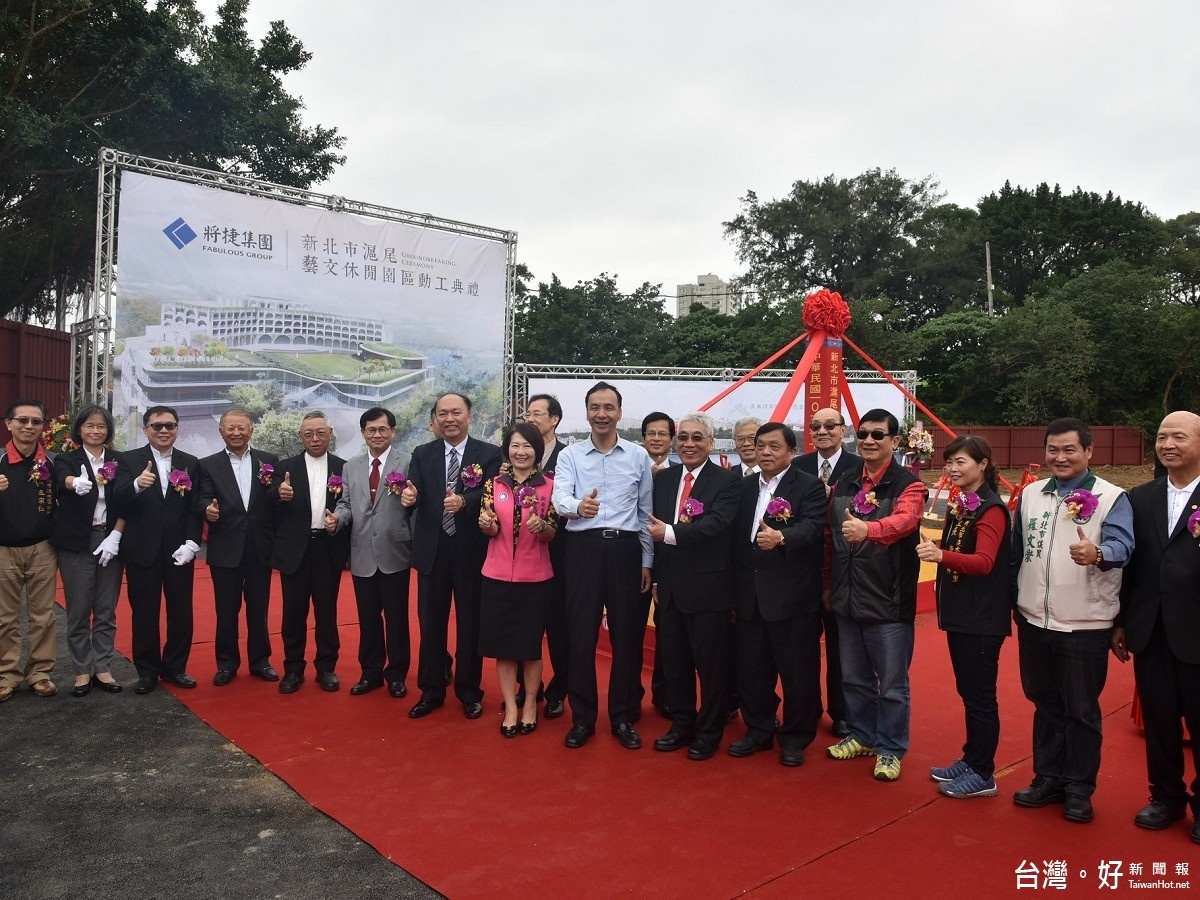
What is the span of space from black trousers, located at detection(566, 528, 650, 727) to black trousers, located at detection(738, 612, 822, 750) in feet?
1.59

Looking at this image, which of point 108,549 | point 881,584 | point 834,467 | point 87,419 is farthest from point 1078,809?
point 87,419

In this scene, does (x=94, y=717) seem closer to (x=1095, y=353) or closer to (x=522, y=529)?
(x=522, y=529)

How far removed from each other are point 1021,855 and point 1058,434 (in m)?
1.39

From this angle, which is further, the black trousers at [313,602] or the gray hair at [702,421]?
the black trousers at [313,602]

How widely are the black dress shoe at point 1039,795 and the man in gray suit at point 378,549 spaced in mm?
2843

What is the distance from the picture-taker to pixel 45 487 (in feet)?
13.7

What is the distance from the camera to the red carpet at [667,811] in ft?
8.23

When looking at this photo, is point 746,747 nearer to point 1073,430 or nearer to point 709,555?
point 709,555

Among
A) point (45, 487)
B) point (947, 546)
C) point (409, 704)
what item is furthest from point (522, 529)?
point (45, 487)

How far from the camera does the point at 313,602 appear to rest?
446 cm

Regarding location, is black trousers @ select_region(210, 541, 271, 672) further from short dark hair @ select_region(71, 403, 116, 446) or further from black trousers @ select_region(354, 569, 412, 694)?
short dark hair @ select_region(71, 403, 116, 446)

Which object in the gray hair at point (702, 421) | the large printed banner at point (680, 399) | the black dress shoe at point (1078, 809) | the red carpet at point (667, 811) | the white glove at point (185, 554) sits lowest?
the red carpet at point (667, 811)

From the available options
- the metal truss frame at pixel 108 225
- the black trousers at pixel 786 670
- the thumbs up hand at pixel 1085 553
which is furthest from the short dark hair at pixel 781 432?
the metal truss frame at pixel 108 225

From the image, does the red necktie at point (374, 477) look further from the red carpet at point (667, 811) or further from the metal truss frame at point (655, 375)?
the metal truss frame at point (655, 375)
